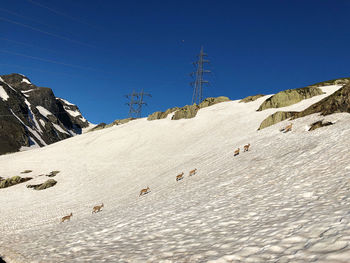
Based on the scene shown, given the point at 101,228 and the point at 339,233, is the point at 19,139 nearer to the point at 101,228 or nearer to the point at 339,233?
the point at 101,228

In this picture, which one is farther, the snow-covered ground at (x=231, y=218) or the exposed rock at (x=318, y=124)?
the exposed rock at (x=318, y=124)

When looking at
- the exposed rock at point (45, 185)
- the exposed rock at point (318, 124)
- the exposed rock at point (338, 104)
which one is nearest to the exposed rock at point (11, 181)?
the exposed rock at point (45, 185)

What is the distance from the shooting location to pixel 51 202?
90.1ft

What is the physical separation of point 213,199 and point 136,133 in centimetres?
4839

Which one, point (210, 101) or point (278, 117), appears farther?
point (210, 101)

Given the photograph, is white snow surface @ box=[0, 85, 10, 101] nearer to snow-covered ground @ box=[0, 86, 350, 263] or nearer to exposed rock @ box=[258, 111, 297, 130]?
snow-covered ground @ box=[0, 86, 350, 263]

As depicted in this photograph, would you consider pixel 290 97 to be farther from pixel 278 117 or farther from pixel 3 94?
pixel 3 94

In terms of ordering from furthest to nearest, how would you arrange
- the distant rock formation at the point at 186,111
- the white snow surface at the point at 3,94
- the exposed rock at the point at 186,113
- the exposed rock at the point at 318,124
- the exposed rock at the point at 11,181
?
1. the white snow surface at the point at 3,94
2. the distant rock formation at the point at 186,111
3. the exposed rock at the point at 186,113
4. the exposed rock at the point at 11,181
5. the exposed rock at the point at 318,124

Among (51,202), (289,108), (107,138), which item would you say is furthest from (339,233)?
(107,138)

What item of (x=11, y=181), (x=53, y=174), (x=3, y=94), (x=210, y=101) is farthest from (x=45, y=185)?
(x=3, y=94)

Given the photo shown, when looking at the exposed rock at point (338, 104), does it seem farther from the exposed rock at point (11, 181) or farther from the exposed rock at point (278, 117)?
the exposed rock at point (11, 181)

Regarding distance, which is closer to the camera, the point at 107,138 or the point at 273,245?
the point at 273,245

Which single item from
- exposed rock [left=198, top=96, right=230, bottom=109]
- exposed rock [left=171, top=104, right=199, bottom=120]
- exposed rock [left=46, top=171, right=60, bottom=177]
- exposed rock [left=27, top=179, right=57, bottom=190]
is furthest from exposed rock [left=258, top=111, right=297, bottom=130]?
exposed rock [left=198, top=96, right=230, bottom=109]

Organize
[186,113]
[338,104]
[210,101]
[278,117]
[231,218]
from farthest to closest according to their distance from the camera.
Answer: [210,101]
[186,113]
[278,117]
[338,104]
[231,218]
